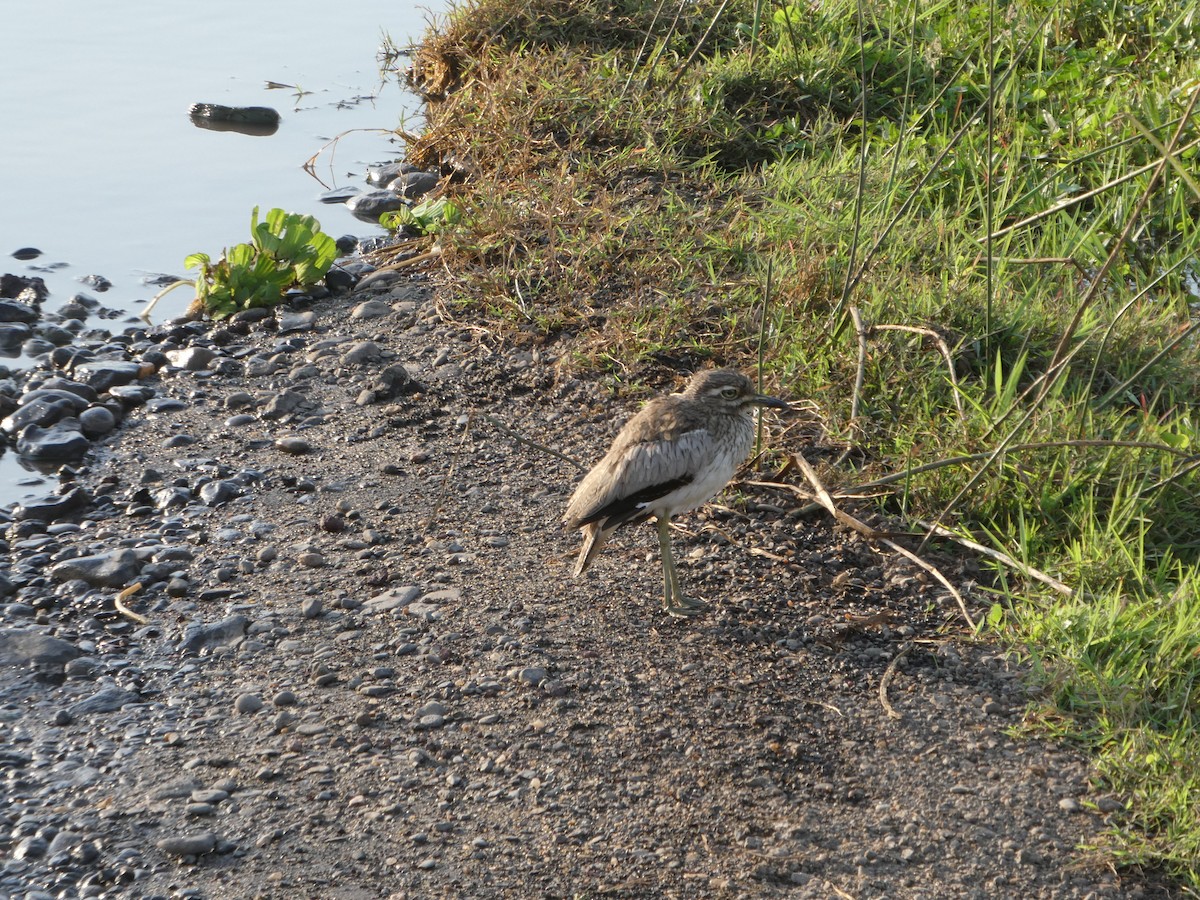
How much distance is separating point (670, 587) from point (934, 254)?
260 cm

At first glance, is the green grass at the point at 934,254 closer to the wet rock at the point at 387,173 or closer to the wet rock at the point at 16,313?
the wet rock at the point at 387,173

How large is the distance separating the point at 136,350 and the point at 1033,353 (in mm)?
4543

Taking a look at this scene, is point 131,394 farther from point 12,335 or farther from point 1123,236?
point 1123,236

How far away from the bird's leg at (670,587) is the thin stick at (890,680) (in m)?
0.70

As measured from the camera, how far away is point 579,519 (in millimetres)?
4504

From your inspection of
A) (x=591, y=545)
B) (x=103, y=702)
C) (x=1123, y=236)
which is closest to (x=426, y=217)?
(x=591, y=545)

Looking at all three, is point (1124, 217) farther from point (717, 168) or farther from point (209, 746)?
point (209, 746)

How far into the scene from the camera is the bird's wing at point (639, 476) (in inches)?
173

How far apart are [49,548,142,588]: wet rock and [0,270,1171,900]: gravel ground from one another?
11 mm

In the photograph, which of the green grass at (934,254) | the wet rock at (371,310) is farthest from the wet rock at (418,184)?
the wet rock at (371,310)

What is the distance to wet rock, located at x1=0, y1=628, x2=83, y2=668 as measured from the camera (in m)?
4.40

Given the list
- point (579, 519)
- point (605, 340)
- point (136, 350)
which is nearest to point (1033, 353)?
point (605, 340)

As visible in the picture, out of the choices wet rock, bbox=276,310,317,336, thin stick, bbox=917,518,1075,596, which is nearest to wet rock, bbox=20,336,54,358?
wet rock, bbox=276,310,317,336

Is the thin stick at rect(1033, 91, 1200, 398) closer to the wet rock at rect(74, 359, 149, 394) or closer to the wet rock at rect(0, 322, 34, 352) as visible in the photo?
the wet rock at rect(74, 359, 149, 394)
